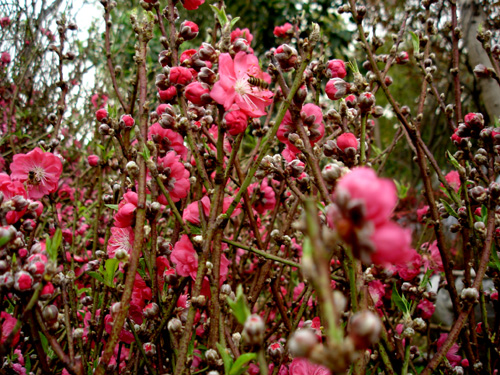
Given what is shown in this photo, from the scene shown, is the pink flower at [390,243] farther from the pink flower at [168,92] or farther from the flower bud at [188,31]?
the flower bud at [188,31]

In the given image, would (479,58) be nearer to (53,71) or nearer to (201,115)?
(201,115)

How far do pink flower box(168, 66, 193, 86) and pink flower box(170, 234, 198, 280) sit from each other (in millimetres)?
402

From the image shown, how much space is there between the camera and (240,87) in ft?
3.05

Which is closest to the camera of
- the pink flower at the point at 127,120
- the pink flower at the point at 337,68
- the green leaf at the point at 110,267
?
the green leaf at the point at 110,267

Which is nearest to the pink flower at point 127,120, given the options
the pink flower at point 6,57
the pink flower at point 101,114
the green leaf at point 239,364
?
the pink flower at point 101,114

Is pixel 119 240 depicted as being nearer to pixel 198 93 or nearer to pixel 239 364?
pixel 198 93

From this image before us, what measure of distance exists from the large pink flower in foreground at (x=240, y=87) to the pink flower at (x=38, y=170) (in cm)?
61

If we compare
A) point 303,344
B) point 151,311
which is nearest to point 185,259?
point 151,311

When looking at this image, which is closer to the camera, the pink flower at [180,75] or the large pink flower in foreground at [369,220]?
the large pink flower in foreground at [369,220]

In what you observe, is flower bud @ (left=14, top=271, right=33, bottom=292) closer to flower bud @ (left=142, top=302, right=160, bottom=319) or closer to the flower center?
flower bud @ (left=142, top=302, right=160, bottom=319)

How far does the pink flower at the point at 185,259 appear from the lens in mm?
871

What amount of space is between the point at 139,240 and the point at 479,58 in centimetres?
321

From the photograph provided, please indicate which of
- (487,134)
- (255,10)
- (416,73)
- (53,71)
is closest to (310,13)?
(255,10)

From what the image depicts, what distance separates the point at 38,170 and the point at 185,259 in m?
0.58
